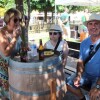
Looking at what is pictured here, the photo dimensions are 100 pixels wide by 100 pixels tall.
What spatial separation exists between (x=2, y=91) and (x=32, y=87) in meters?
1.11

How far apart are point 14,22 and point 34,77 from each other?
903 millimetres

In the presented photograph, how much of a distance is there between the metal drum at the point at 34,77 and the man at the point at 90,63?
1.35 ft

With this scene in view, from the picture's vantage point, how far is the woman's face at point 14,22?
11.6ft

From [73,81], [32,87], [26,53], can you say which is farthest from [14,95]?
[73,81]

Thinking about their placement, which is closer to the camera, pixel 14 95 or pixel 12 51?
pixel 14 95

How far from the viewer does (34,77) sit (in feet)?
10.00

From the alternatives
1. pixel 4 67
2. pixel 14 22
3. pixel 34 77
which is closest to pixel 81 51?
pixel 34 77

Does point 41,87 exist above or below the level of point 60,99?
above

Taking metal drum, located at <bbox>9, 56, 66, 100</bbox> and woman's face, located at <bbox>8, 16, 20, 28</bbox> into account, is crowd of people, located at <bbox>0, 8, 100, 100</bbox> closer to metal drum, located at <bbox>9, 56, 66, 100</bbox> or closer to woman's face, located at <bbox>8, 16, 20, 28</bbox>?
woman's face, located at <bbox>8, 16, 20, 28</bbox>

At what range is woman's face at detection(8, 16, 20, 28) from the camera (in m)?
3.53

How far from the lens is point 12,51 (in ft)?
11.7

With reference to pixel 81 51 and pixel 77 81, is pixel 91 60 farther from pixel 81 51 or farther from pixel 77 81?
pixel 77 81

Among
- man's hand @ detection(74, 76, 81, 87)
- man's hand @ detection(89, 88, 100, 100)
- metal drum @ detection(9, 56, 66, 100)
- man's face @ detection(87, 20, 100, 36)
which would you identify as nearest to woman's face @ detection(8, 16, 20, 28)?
metal drum @ detection(9, 56, 66, 100)

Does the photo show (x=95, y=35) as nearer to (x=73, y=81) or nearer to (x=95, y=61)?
(x=95, y=61)
